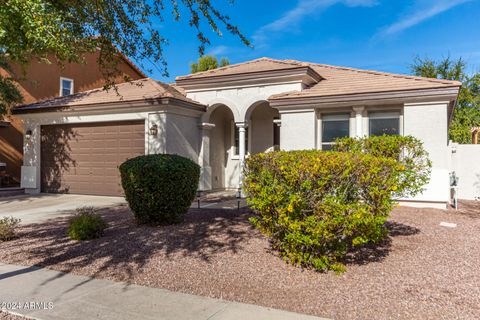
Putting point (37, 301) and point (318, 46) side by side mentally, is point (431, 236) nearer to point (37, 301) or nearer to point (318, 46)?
point (37, 301)

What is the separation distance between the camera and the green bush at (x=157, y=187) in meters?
7.31

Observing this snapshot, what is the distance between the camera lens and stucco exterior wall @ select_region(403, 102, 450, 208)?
32.9ft

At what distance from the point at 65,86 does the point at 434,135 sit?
18309 mm

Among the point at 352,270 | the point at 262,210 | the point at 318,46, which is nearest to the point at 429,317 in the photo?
the point at 352,270

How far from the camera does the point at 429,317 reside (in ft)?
12.0

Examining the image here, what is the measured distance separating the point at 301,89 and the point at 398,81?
309cm

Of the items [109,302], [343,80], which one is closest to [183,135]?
[343,80]

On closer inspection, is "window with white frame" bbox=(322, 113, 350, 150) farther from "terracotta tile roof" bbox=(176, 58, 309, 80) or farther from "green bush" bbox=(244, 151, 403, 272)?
"green bush" bbox=(244, 151, 403, 272)

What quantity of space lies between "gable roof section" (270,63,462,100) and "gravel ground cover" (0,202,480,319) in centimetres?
428

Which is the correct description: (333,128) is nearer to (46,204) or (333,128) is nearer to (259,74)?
(259,74)

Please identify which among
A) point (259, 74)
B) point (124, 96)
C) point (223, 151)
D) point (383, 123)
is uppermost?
point (259, 74)

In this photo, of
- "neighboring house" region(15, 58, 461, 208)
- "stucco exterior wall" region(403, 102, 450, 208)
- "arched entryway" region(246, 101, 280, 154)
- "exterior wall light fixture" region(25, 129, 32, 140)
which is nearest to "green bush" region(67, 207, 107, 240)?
"neighboring house" region(15, 58, 461, 208)

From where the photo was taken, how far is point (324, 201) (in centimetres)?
466

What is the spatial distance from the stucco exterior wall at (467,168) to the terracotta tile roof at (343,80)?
398 centimetres
